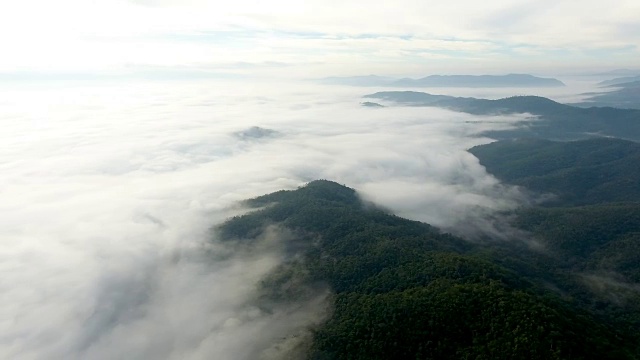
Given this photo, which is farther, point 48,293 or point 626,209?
point 626,209

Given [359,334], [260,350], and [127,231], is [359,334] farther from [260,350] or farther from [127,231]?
[127,231]

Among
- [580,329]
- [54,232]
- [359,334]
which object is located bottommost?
[54,232]

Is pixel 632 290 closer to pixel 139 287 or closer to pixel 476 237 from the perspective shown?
pixel 476 237

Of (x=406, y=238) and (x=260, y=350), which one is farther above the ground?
(x=406, y=238)

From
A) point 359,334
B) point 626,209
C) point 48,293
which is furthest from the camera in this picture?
point 626,209

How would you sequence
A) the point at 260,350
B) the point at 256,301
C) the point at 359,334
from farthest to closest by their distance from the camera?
the point at 256,301
the point at 260,350
the point at 359,334

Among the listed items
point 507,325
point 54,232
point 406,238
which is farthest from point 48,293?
point 507,325
